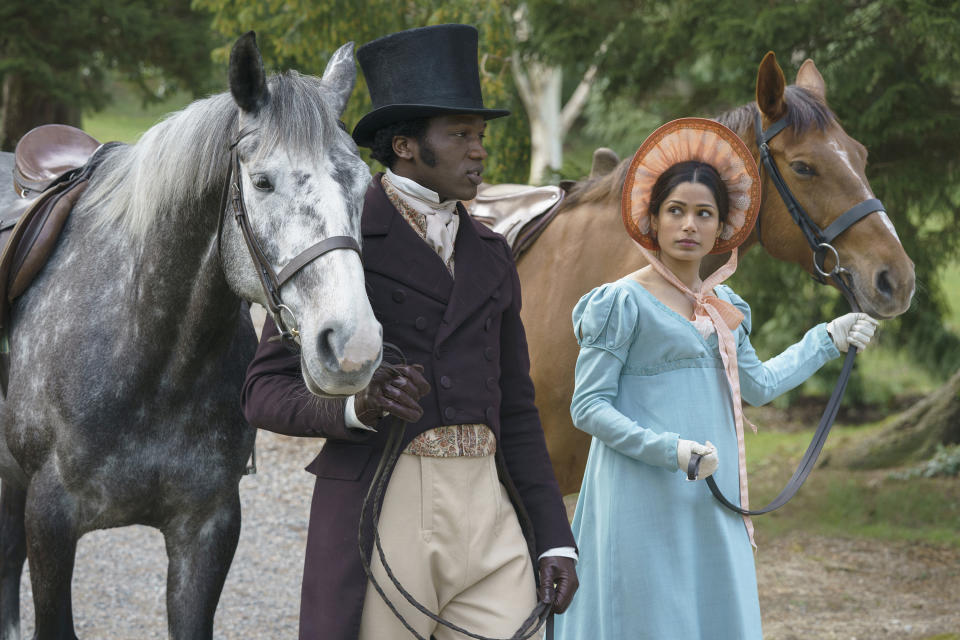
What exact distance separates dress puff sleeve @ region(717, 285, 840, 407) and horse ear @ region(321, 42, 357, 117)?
1237mm

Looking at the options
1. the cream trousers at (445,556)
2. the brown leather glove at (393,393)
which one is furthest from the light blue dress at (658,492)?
the brown leather glove at (393,393)

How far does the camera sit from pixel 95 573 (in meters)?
5.75


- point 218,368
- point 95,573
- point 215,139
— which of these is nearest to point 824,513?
point 95,573

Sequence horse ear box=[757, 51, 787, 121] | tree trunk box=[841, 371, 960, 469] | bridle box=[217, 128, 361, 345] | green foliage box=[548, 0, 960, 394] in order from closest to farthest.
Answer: bridle box=[217, 128, 361, 345], horse ear box=[757, 51, 787, 121], green foliage box=[548, 0, 960, 394], tree trunk box=[841, 371, 960, 469]

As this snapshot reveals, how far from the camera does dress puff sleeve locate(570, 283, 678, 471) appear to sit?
8.38 ft

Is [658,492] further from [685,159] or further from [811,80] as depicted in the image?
[811,80]

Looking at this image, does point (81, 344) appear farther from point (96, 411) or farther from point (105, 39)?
point (105, 39)

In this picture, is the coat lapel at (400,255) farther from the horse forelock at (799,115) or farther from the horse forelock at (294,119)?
the horse forelock at (799,115)

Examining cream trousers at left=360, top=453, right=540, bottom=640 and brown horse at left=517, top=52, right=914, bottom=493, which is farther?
brown horse at left=517, top=52, right=914, bottom=493

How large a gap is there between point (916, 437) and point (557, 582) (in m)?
6.88

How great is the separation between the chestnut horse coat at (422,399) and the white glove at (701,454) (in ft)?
1.17

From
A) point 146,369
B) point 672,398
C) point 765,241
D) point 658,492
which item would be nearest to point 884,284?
point 765,241

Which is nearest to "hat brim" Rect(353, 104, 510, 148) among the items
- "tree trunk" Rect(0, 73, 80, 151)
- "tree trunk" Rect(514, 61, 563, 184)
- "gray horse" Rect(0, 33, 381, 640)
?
"gray horse" Rect(0, 33, 381, 640)

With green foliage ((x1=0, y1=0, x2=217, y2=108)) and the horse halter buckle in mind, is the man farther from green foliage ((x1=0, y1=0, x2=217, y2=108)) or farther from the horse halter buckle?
green foliage ((x1=0, y1=0, x2=217, y2=108))
